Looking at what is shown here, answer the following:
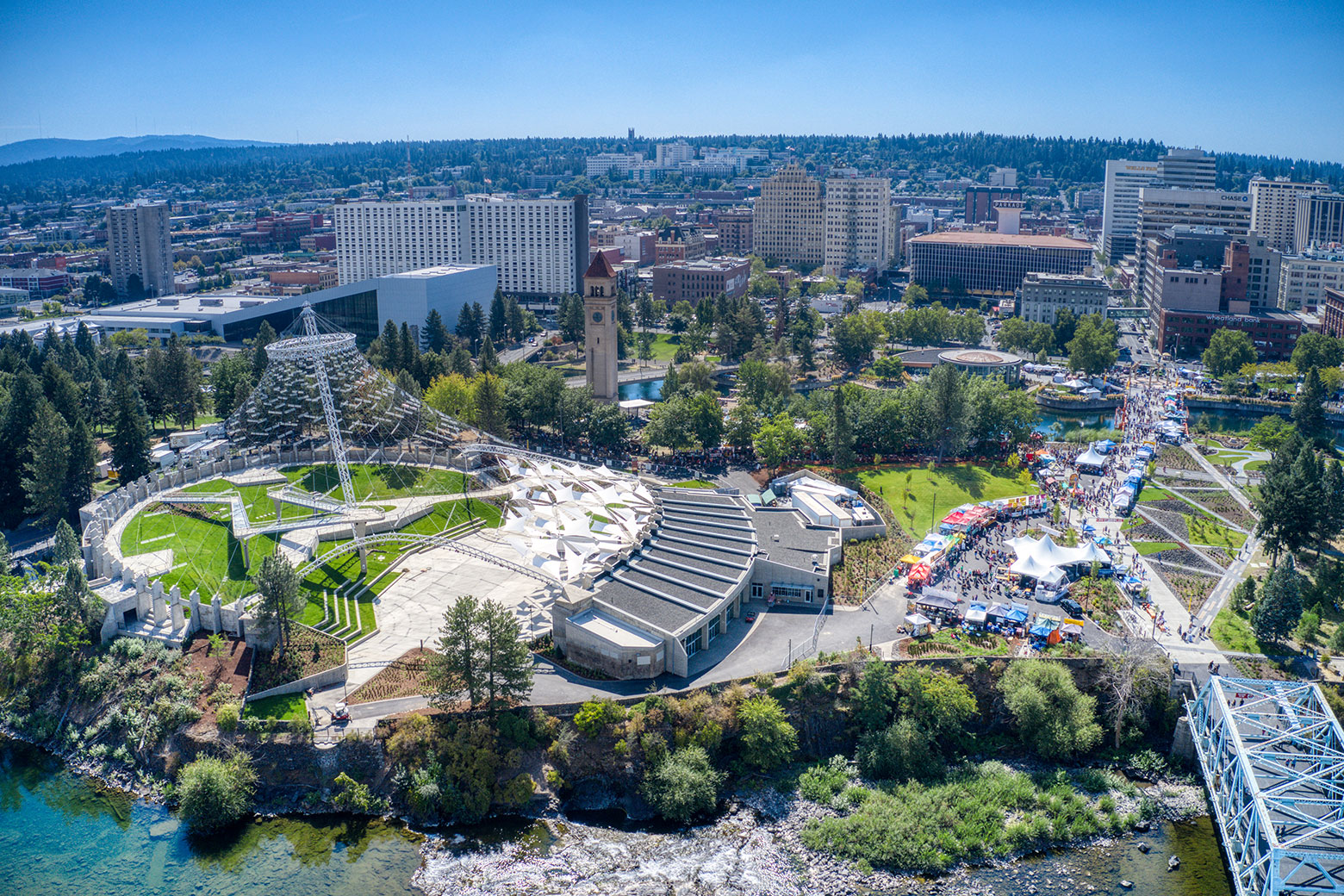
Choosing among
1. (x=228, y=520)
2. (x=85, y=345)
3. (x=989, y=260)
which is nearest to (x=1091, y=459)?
(x=228, y=520)

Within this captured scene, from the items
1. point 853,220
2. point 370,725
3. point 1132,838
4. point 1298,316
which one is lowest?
point 1132,838

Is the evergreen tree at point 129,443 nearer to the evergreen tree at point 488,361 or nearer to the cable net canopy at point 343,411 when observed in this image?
the cable net canopy at point 343,411

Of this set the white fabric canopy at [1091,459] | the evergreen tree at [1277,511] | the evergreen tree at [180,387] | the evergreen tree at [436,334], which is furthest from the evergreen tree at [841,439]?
the evergreen tree at [436,334]

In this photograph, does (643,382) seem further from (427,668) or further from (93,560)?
(427,668)

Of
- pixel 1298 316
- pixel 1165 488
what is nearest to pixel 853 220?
pixel 1298 316

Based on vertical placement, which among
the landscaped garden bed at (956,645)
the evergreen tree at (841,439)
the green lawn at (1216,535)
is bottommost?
the landscaped garden bed at (956,645)
